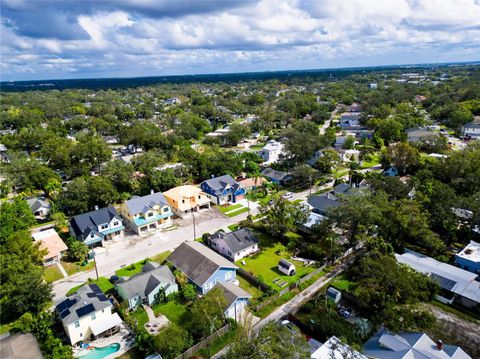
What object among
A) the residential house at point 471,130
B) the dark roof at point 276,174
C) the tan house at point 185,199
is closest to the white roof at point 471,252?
the dark roof at point 276,174

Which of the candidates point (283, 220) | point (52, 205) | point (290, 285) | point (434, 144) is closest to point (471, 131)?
point (434, 144)

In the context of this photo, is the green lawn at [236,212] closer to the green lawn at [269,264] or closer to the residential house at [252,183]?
the residential house at [252,183]

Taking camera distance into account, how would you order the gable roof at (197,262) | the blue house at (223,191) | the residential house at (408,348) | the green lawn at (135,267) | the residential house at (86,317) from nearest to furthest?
the residential house at (408,348) < the residential house at (86,317) < the gable roof at (197,262) < the green lawn at (135,267) < the blue house at (223,191)

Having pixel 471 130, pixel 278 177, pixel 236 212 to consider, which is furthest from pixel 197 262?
pixel 471 130

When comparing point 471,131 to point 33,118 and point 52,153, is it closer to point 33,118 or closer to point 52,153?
point 52,153

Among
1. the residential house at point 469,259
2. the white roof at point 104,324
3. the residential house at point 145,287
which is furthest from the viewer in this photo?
the residential house at point 469,259

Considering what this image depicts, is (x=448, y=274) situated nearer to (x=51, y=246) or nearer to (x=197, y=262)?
(x=197, y=262)

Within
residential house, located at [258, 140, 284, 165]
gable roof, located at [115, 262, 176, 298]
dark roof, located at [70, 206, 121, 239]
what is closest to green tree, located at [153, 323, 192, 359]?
gable roof, located at [115, 262, 176, 298]
